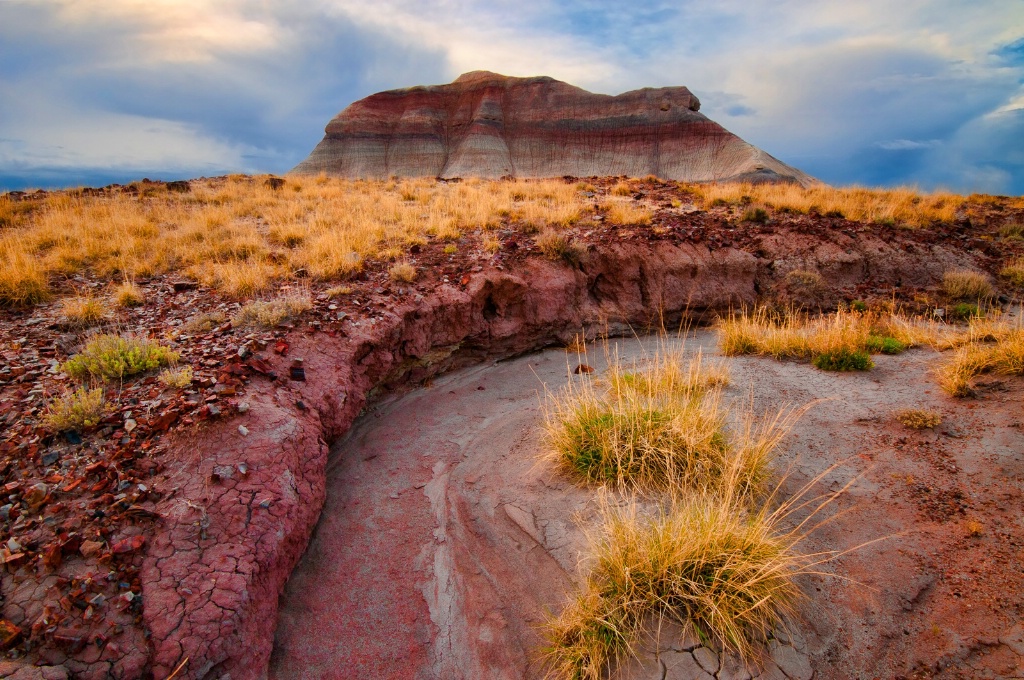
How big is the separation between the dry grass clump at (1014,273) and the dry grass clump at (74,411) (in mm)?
15813

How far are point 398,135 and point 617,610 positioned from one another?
36536mm

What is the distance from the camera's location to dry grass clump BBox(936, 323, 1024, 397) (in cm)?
538

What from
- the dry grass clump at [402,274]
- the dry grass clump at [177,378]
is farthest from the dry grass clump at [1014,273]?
the dry grass clump at [177,378]

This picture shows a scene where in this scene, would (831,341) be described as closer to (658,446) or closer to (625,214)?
(658,446)

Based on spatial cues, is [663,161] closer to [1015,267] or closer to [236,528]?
[1015,267]

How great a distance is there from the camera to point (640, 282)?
9492 millimetres

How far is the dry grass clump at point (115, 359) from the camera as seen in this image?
15.0 feet

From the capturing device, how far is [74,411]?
3.95 m

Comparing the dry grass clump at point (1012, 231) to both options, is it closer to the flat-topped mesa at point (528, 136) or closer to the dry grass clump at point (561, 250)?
the dry grass clump at point (561, 250)

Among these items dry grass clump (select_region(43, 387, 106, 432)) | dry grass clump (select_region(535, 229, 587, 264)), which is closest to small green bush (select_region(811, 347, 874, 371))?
dry grass clump (select_region(535, 229, 587, 264))

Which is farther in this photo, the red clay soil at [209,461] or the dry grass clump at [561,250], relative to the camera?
the dry grass clump at [561,250]

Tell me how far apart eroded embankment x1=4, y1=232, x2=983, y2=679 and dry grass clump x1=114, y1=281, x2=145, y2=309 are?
9.19ft

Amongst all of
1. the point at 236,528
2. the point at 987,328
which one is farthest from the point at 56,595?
the point at 987,328

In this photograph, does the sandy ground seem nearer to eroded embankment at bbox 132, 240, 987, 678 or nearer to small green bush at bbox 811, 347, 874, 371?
small green bush at bbox 811, 347, 874, 371
